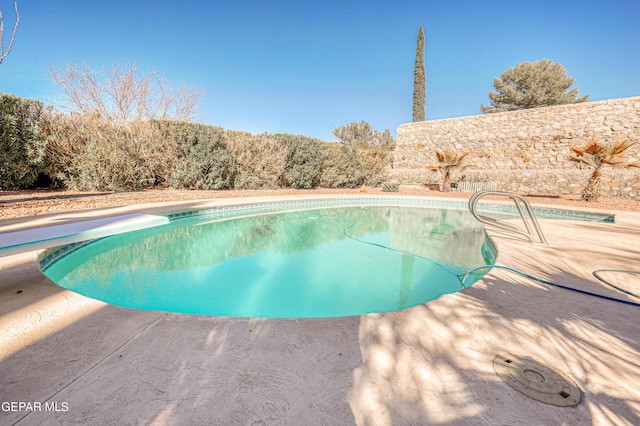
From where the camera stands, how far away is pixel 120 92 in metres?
16.5

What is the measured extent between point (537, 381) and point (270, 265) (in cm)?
353

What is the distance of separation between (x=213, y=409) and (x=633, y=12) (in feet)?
72.9

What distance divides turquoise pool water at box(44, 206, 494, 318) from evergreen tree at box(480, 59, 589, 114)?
2033cm

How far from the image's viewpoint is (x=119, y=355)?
4.69 ft

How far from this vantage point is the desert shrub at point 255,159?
1194cm

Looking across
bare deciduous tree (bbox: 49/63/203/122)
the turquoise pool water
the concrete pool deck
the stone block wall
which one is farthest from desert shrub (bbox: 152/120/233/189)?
the stone block wall

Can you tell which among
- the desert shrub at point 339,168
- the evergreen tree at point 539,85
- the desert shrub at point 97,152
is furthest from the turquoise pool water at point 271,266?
the evergreen tree at point 539,85

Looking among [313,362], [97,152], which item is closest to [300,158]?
[97,152]

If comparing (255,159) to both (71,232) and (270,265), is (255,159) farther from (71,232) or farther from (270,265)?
(270,265)

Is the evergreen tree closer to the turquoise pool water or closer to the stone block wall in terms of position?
Answer: the stone block wall

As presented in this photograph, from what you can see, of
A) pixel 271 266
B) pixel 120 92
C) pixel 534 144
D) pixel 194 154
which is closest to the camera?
pixel 271 266

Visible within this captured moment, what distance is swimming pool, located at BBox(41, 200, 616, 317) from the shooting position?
3.07 m

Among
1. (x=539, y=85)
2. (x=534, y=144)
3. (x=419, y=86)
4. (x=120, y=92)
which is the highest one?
(x=539, y=85)

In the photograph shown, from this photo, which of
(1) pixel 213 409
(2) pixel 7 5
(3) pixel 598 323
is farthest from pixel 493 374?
(2) pixel 7 5
